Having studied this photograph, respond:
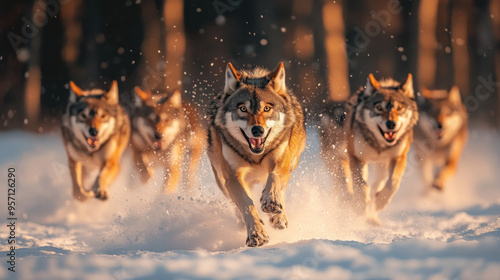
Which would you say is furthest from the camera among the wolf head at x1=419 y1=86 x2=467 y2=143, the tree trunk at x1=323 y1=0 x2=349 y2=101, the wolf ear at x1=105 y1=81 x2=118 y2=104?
the tree trunk at x1=323 y1=0 x2=349 y2=101

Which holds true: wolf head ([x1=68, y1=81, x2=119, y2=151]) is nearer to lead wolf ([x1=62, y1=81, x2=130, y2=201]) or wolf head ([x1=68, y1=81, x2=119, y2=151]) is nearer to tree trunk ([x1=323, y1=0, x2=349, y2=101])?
lead wolf ([x1=62, y1=81, x2=130, y2=201])

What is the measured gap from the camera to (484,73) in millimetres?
11914

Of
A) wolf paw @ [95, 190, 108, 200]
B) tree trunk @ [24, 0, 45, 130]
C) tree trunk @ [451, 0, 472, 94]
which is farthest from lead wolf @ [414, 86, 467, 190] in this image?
tree trunk @ [24, 0, 45, 130]

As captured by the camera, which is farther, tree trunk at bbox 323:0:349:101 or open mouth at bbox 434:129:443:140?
tree trunk at bbox 323:0:349:101

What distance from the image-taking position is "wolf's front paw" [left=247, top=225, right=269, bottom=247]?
3895 mm

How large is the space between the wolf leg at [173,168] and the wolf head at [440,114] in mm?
3107

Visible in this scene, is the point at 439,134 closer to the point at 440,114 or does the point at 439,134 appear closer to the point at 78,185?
the point at 440,114

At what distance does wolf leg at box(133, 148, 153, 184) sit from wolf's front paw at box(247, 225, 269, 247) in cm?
276

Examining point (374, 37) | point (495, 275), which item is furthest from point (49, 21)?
point (495, 275)

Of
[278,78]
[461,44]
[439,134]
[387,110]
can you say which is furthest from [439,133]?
[461,44]

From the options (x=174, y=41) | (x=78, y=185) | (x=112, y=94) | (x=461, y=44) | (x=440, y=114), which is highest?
(x=461, y=44)

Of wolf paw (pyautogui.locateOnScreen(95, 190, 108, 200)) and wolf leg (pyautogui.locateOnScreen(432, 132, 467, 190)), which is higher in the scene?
wolf leg (pyautogui.locateOnScreen(432, 132, 467, 190))

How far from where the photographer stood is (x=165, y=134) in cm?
671

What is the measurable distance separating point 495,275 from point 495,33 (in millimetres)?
9889
